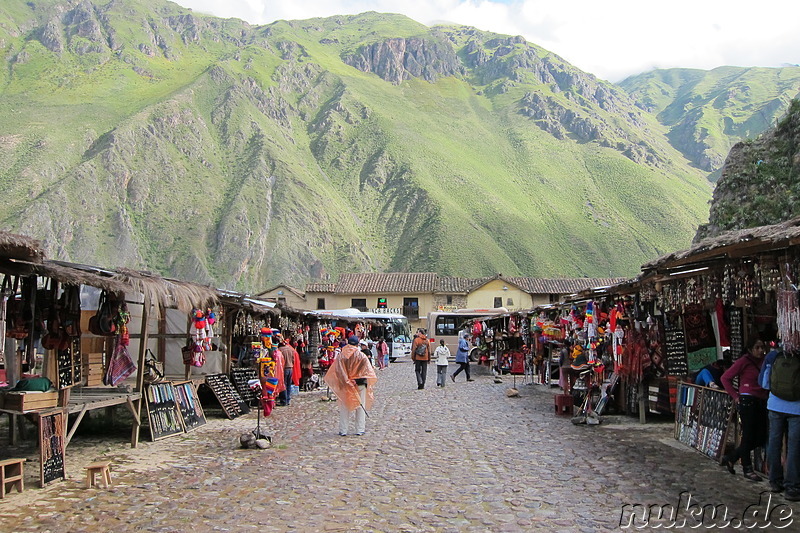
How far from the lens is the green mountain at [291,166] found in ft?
239

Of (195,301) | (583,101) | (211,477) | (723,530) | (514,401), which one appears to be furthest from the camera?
(583,101)

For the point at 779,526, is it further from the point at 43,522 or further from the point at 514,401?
the point at 514,401

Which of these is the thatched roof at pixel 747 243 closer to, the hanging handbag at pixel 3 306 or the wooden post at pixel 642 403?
the wooden post at pixel 642 403

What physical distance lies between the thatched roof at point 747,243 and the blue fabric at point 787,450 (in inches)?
64.8

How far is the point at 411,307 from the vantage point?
185 feet

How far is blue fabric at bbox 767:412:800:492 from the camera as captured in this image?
6.14 meters

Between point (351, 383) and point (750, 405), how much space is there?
5923mm

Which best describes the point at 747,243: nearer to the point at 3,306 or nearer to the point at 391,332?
the point at 3,306

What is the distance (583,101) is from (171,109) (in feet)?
288

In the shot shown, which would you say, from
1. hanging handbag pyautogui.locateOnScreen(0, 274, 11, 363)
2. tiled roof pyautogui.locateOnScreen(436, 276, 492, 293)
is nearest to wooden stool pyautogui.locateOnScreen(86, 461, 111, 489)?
hanging handbag pyautogui.locateOnScreen(0, 274, 11, 363)

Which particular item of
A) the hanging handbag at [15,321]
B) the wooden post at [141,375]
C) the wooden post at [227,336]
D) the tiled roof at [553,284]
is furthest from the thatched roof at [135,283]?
the tiled roof at [553,284]

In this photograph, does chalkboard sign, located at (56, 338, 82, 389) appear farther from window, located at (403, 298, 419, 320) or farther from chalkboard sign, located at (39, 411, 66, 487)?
window, located at (403, 298, 419, 320)

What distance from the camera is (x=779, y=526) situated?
5.43 m

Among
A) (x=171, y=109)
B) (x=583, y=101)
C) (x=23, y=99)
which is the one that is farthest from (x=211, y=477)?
(x=583, y=101)
